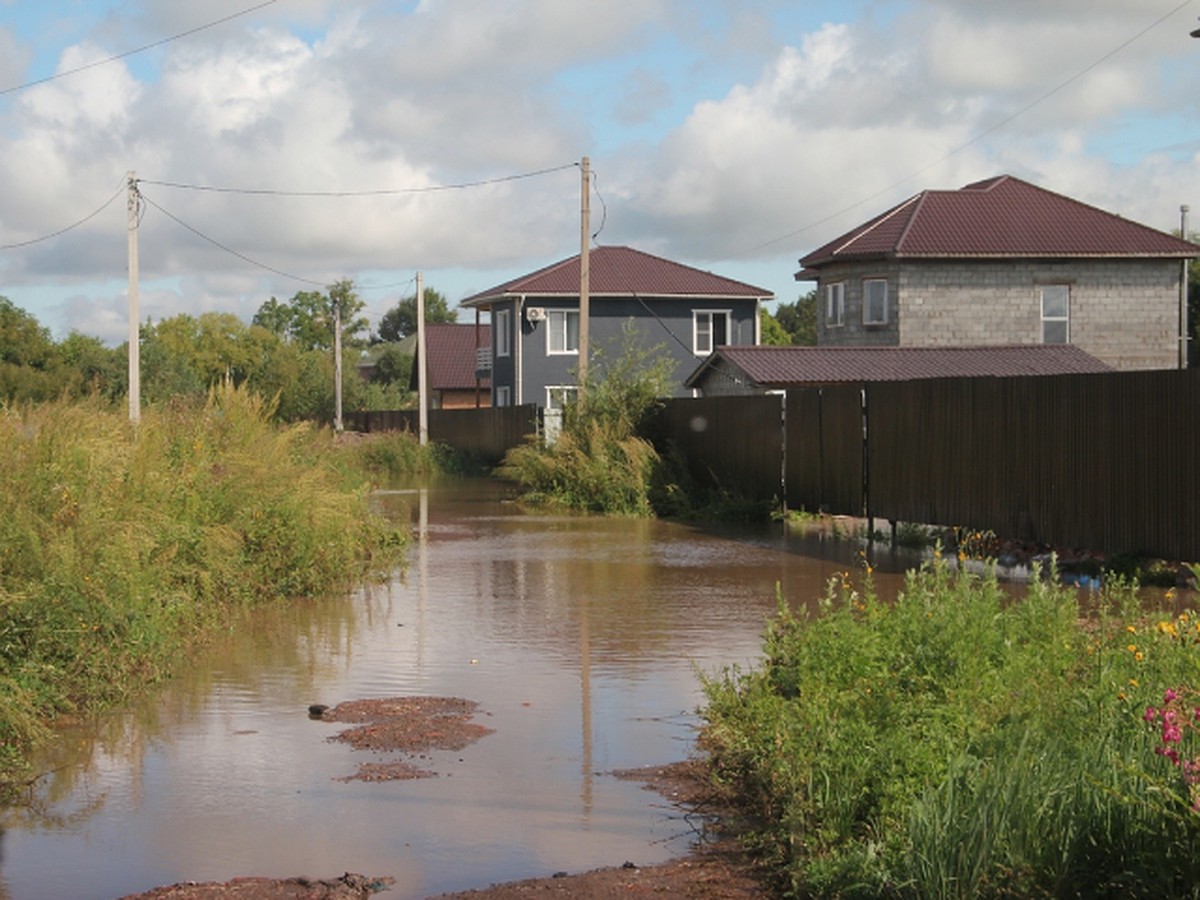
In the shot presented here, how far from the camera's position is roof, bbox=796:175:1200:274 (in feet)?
134

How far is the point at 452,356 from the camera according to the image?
77375 mm

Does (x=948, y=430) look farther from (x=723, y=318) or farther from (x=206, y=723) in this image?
(x=723, y=318)

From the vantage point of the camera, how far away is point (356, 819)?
7277mm

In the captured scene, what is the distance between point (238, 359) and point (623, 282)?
179 ft

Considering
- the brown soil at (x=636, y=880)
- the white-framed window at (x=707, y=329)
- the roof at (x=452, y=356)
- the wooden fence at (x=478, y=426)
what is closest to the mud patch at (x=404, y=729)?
the brown soil at (x=636, y=880)

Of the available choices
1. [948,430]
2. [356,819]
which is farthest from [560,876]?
[948,430]

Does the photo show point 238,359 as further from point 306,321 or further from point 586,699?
point 586,699

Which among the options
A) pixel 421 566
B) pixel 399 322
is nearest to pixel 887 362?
pixel 421 566

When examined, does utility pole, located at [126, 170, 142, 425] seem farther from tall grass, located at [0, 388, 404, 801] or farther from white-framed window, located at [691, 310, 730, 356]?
white-framed window, located at [691, 310, 730, 356]

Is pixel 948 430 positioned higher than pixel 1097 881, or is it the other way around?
pixel 948 430

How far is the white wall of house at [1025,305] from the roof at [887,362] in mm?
A: 7182

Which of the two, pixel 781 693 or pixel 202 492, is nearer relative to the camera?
pixel 781 693

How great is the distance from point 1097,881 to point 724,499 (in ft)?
71.5

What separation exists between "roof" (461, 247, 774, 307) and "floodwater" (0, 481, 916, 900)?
121ft
